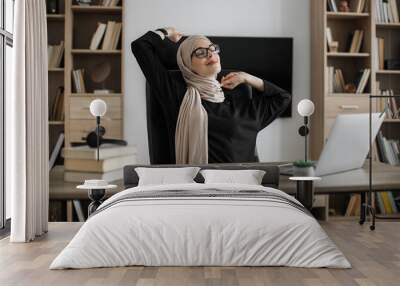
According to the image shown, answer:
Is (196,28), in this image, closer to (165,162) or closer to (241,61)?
(241,61)

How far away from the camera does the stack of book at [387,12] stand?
630 centimetres

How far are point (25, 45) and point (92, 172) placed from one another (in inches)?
54.0

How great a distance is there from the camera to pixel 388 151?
6355 mm

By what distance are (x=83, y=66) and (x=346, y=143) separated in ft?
9.15

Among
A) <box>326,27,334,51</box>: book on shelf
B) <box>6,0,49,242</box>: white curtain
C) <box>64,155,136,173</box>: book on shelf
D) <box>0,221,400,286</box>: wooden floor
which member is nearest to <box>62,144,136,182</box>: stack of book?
<box>64,155,136,173</box>: book on shelf

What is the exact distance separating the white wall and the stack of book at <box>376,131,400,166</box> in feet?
2.63

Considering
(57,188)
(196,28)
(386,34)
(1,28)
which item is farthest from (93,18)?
(386,34)

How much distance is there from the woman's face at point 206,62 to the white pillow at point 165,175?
44.6 inches

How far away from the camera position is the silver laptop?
487 cm

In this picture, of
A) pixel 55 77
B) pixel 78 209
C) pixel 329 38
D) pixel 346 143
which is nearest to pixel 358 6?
pixel 329 38

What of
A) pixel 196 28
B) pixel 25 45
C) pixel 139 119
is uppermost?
pixel 196 28

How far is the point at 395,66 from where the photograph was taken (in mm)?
6332

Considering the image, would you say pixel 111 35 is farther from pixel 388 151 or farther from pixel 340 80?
pixel 388 151

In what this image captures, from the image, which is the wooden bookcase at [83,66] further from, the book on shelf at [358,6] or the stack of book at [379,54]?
the stack of book at [379,54]
